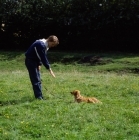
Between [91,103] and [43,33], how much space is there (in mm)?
22540

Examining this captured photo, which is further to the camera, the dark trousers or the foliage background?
the foliage background

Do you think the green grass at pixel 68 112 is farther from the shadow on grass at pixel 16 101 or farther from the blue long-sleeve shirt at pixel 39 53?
the blue long-sleeve shirt at pixel 39 53

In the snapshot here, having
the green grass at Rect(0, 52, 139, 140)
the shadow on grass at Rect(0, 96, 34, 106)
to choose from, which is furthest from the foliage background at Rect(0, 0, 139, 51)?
the shadow on grass at Rect(0, 96, 34, 106)

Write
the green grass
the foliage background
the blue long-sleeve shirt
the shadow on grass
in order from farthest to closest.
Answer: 1. the foliage background
2. the shadow on grass
3. the blue long-sleeve shirt
4. the green grass

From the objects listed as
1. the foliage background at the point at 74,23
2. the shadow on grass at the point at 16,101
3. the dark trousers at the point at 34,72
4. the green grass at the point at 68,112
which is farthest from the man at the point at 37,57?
the foliage background at the point at 74,23

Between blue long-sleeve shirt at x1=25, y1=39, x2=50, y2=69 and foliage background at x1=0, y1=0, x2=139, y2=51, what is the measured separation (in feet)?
64.8

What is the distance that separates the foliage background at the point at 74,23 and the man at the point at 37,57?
1973 cm

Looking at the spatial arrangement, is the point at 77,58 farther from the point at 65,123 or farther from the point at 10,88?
the point at 65,123

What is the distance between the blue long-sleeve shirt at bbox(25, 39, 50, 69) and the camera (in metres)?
10.8

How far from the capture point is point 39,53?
10.8 meters

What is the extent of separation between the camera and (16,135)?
7.86 meters

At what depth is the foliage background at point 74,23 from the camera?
3030 cm

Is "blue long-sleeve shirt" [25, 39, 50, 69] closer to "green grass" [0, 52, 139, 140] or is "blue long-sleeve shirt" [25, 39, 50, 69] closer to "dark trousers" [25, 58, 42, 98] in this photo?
"dark trousers" [25, 58, 42, 98]

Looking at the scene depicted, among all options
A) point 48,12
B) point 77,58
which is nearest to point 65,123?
point 77,58
